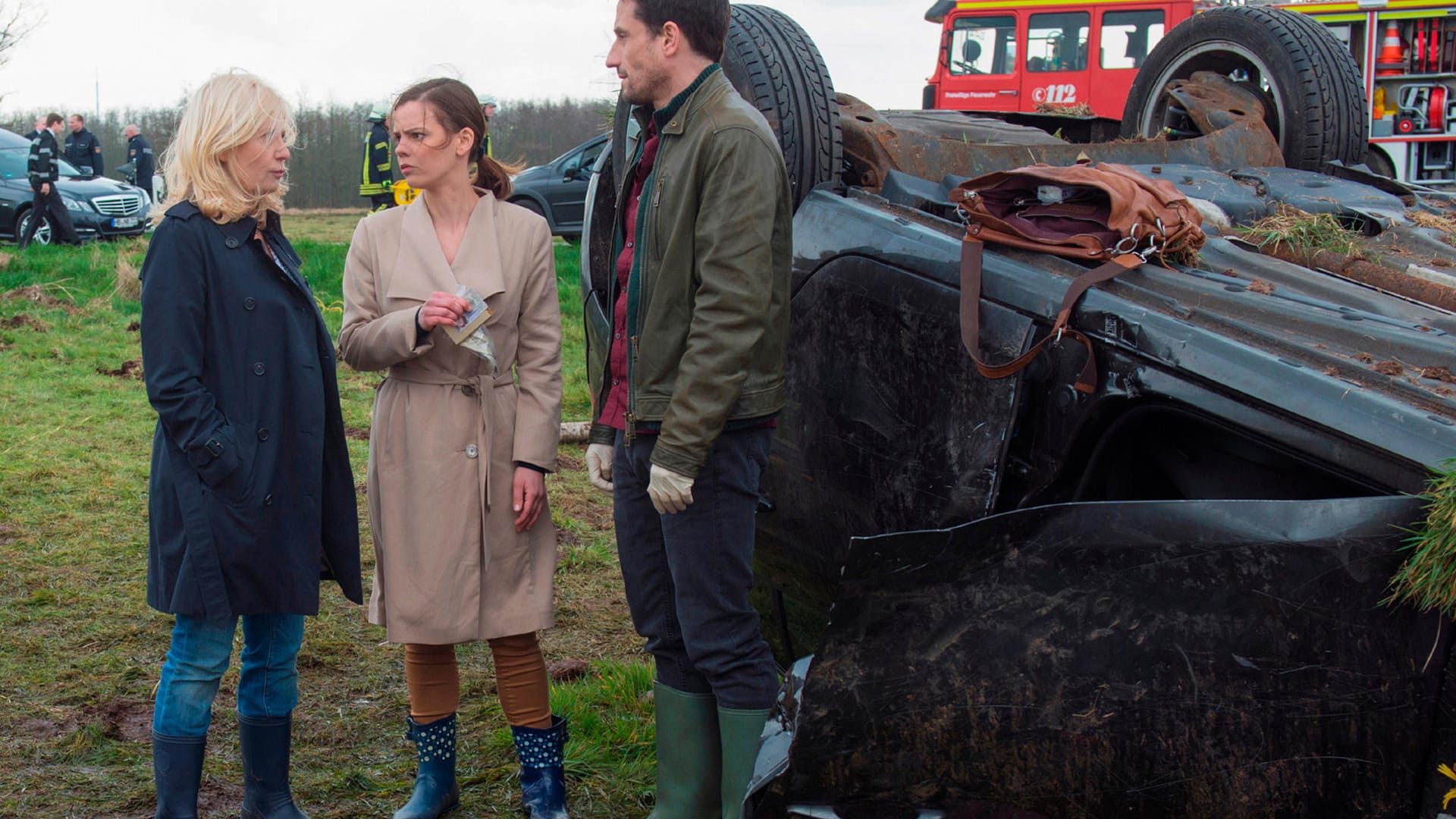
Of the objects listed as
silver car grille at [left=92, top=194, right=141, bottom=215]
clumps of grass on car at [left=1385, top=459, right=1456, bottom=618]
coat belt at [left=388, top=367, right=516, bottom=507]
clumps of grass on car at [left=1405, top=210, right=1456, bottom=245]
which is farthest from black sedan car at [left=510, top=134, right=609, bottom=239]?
clumps of grass on car at [left=1385, top=459, right=1456, bottom=618]

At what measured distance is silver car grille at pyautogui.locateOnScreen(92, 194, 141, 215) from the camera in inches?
676

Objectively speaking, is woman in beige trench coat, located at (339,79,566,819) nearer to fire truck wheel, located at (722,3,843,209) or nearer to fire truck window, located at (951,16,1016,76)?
fire truck wheel, located at (722,3,843,209)

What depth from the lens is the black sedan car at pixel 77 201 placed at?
16.5 meters

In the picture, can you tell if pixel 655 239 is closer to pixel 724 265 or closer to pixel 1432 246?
pixel 724 265

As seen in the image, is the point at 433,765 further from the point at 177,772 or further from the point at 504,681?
the point at 177,772

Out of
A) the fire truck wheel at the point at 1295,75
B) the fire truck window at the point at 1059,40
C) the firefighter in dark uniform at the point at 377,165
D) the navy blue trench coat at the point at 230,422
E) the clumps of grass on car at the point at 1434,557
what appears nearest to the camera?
the clumps of grass on car at the point at 1434,557

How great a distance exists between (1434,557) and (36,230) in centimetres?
1778

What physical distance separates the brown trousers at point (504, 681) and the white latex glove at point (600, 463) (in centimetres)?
40

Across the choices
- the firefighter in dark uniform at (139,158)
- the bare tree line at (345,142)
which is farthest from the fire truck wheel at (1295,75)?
the bare tree line at (345,142)

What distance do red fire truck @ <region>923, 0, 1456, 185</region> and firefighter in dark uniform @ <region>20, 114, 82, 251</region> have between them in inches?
431

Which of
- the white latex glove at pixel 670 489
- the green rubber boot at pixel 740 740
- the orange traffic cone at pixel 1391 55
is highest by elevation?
the orange traffic cone at pixel 1391 55

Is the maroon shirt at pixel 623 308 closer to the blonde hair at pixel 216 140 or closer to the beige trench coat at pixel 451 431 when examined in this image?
the beige trench coat at pixel 451 431

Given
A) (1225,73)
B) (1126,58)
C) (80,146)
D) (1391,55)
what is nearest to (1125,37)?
(1126,58)

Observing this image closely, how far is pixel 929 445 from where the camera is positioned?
99.6 inches
